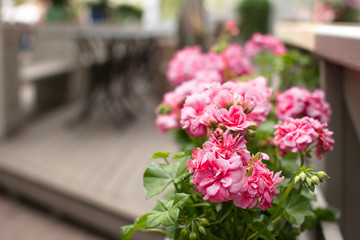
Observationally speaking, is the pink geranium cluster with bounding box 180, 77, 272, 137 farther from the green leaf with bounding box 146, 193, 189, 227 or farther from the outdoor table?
the outdoor table

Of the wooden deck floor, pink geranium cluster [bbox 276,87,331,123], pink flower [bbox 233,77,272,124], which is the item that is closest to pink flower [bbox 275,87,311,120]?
pink geranium cluster [bbox 276,87,331,123]

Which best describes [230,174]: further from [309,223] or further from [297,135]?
[309,223]

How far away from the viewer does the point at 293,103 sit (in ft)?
2.41

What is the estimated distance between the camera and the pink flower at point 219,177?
16.9 inches

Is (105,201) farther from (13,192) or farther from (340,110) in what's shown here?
(340,110)

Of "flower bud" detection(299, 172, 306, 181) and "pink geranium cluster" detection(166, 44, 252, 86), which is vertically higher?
"pink geranium cluster" detection(166, 44, 252, 86)

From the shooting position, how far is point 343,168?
0.95 metres

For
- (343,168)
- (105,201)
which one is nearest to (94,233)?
(105,201)

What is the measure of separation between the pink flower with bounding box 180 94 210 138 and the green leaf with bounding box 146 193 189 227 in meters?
0.10

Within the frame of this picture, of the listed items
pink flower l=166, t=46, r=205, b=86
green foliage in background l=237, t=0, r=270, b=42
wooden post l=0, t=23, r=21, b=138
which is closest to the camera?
pink flower l=166, t=46, r=205, b=86

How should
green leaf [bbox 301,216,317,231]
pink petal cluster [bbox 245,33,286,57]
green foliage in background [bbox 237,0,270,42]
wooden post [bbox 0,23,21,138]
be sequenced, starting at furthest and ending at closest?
green foliage in background [bbox 237,0,270,42] < wooden post [bbox 0,23,21,138] < pink petal cluster [bbox 245,33,286,57] < green leaf [bbox 301,216,317,231]

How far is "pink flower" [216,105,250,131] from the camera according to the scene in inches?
19.1

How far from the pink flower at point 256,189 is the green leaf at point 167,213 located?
0.30 ft

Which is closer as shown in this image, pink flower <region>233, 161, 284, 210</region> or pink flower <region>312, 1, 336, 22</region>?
pink flower <region>233, 161, 284, 210</region>
